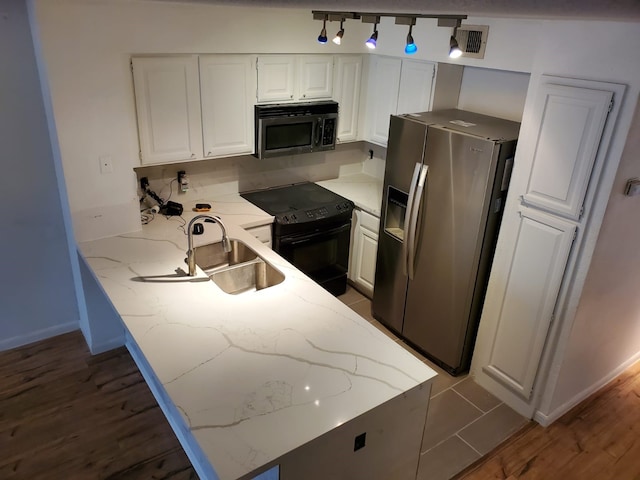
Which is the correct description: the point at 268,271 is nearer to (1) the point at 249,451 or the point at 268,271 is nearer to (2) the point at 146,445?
(2) the point at 146,445

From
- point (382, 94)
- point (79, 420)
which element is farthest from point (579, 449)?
point (79, 420)

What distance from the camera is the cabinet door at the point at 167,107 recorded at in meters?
2.98

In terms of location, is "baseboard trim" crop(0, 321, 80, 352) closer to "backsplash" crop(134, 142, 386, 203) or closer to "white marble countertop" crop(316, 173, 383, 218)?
"backsplash" crop(134, 142, 386, 203)

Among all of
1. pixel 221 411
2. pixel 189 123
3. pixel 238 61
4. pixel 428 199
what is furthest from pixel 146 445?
pixel 238 61

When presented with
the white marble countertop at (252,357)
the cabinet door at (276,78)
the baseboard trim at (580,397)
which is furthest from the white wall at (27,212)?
the baseboard trim at (580,397)

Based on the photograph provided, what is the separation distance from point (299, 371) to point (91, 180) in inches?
70.4

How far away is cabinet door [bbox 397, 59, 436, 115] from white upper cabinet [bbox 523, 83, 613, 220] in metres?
1.09

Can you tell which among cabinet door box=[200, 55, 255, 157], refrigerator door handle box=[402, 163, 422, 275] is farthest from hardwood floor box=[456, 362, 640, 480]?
cabinet door box=[200, 55, 255, 157]

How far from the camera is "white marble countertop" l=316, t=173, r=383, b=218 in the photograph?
12.8ft

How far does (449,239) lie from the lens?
10.1 feet

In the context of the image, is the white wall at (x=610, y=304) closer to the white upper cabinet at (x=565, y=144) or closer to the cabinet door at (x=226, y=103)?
the white upper cabinet at (x=565, y=144)

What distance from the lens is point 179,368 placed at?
6.42 feet

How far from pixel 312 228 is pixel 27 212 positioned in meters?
1.93

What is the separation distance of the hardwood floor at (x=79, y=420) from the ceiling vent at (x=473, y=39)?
2.95 m
